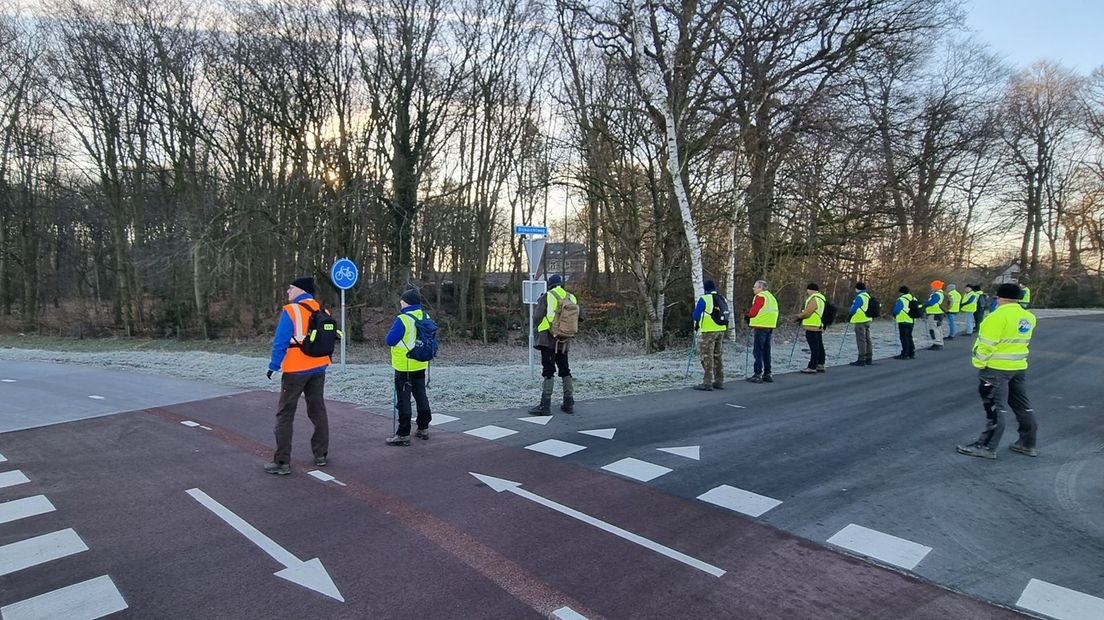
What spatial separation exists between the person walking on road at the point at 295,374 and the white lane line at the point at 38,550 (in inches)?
66.9

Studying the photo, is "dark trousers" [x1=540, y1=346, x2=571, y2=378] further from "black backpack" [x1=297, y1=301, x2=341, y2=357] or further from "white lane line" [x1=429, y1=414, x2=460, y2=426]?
"black backpack" [x1=297, y1=301, x2=341, y2=357]

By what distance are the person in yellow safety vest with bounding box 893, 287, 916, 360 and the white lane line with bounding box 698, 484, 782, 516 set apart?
1164cm

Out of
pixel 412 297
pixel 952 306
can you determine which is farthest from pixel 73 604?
pixel 952 306

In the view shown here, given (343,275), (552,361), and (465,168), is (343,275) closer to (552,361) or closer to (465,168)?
(552,361)

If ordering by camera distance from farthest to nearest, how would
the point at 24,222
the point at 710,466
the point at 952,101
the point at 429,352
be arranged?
1. the point at 24,222
2. the point at 952,101
3. the point at 429,352
4. the point at 710,466

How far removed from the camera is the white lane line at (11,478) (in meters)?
5.34

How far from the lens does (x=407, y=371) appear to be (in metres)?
6.67

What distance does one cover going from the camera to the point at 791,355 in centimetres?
1459

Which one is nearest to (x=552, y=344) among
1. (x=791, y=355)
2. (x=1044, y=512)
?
(x=1044, y=512)

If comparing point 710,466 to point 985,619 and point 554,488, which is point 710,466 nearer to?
point 554,488

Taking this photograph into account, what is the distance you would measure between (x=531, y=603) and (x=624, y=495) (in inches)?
74.2

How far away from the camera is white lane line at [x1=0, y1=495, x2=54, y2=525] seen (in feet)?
15.0

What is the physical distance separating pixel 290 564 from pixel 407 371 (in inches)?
120

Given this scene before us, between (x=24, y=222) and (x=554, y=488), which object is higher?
(x=24, y=222)
